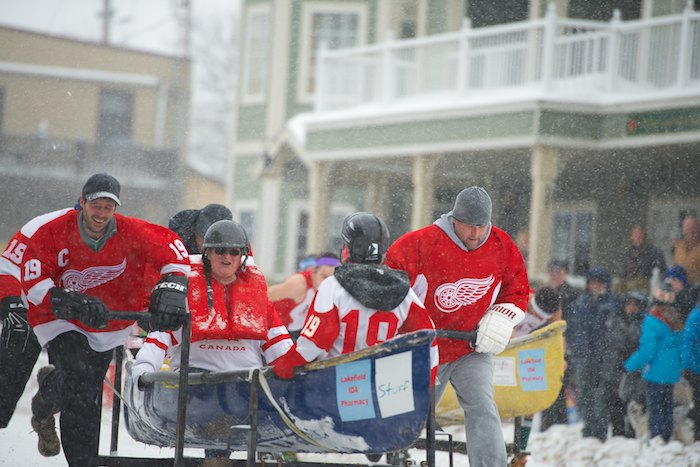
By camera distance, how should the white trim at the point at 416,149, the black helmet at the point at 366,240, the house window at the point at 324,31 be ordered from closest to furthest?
1. the black helmet at the point at 366,240
2. the white trim at the point at 416,149
3. the house window at the point at 324,31

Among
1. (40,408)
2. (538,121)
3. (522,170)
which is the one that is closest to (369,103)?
(522,170)

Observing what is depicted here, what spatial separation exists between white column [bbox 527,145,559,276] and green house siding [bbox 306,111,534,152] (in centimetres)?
43

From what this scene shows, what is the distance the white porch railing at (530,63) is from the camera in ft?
50.5

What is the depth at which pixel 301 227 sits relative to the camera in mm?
24266

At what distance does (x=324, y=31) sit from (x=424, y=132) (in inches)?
268

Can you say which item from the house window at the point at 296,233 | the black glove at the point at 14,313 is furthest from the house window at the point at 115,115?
the black glove at the point at 14,313

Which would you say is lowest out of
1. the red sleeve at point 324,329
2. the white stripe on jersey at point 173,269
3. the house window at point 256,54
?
the red sleeve at point 324,329

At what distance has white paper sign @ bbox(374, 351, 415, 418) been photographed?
4957mm

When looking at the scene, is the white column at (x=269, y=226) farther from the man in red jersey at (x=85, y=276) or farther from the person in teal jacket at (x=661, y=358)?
the man in red jersey at (x=85, y=276)

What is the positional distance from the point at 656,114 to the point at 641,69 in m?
0.75

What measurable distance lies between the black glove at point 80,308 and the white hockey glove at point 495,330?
2.12m

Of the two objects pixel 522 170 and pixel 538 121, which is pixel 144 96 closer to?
pixel 522 170

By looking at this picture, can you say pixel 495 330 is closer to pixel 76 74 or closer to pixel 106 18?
pixel 76 74

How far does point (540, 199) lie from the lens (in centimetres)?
1555
